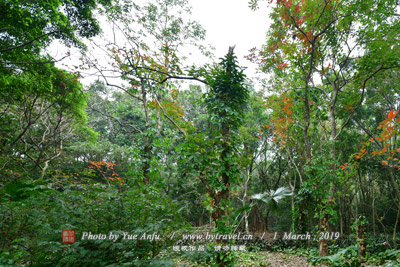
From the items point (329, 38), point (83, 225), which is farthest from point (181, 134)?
point (329, 38)

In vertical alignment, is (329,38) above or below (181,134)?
above

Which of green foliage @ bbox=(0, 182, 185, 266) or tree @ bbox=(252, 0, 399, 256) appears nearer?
green foliage @ bbox=(0, 182, 185, 266)

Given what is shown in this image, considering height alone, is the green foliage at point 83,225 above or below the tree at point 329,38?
below

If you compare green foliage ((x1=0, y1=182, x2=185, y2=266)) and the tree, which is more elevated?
the tree

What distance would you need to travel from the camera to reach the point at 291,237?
6586 mm

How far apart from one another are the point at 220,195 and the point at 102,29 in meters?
5.03

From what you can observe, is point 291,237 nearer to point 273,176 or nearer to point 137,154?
point 273,176

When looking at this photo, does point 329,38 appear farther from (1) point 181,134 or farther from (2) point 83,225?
(2) point 83,225

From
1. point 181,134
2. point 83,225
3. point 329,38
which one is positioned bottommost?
point 83,225

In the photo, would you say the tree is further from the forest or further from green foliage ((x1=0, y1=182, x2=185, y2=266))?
green foliage ((x1=0, y1=182, x2=185, y2=266))

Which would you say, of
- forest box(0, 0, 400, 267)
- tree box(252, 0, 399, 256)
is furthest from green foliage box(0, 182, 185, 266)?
tree box(252, 0, 399, 256)

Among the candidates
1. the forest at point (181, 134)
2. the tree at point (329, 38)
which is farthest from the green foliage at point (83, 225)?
the tree at point (329, 38)

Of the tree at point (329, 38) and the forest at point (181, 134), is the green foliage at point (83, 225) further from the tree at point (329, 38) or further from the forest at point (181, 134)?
the tree at point (329, 38)

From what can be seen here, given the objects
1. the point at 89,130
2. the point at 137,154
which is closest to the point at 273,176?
the point at 137,154
